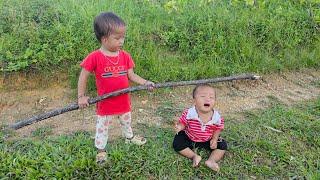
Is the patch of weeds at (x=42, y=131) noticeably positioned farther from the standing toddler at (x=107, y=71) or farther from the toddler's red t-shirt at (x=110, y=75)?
the toddler's red t-shirt at (x=110, y=75)

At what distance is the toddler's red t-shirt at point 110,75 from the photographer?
3445mm

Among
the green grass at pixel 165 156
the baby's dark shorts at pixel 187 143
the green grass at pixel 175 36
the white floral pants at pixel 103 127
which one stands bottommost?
the green grass at pixel 165 156

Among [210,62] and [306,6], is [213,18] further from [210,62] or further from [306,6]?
[306,6]

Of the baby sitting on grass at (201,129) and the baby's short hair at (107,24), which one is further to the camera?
the baby sitting on grass at (201,129)

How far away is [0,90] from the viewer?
4.80 m

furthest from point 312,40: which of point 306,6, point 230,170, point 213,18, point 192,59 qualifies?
point 230,170

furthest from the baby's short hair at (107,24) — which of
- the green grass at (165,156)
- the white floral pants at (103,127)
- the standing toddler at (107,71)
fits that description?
the green grass at (165,156)

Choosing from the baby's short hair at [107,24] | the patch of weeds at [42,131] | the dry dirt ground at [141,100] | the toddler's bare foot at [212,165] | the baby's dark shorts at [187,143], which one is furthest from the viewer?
the dry dirt ground at [141,100]

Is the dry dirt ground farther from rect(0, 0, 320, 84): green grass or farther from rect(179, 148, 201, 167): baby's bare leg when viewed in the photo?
rect(179, 148, 201, 167): baby's bare leg

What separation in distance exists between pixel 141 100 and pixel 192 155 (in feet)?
4.07

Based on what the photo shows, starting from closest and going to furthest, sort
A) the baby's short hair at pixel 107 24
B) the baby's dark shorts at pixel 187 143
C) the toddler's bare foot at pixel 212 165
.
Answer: the baby's short hair at pixel 107 24 < the toddler's bare foot at pixel 212 165 < the baby's dark shorts at pixel 187 143

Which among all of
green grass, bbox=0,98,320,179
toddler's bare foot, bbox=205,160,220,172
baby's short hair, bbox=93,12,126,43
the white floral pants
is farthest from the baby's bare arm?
toddler's bare foot, bbox=205,160,220,172

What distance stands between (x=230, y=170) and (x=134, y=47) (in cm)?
206

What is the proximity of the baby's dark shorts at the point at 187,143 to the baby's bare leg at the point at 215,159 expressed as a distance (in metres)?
0.05
